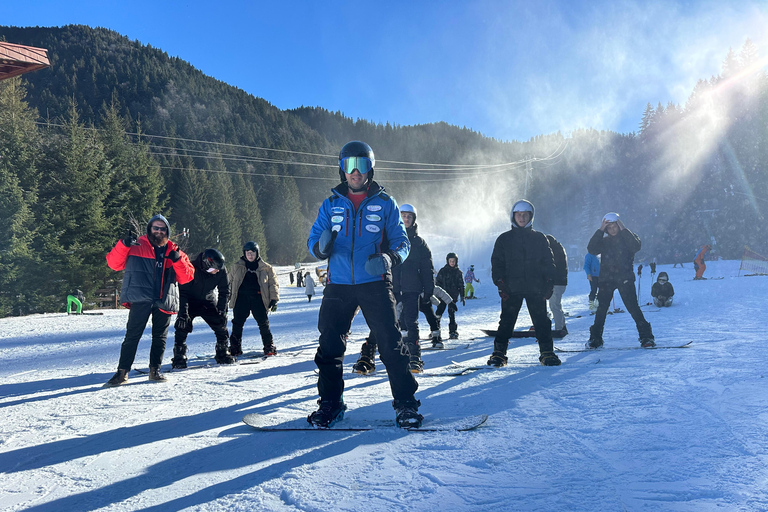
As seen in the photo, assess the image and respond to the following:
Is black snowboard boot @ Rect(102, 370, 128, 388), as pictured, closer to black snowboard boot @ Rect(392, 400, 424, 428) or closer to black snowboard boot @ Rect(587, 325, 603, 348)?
black snowboard boot @ Rect(392, 400, 424, 428)

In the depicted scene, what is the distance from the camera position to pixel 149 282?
5.01 m

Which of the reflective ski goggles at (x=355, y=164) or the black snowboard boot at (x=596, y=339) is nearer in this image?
the reflective ski goggles at (x=355, y=164)

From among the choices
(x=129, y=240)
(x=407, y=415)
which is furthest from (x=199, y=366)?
(x=407, y=415)

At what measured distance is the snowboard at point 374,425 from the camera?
2.91m

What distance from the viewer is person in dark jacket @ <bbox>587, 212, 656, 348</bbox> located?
623cm

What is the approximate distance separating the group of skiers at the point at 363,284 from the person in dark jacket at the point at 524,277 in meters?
0.01

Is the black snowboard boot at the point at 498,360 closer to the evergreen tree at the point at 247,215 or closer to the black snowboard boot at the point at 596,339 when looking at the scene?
the black snowboard boot at the point at 596,339

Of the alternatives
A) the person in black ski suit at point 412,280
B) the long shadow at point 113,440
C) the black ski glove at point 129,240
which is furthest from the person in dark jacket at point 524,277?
the black ski glove at point 129,240

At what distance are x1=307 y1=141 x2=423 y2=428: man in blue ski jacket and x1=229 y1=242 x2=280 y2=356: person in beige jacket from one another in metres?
4.09

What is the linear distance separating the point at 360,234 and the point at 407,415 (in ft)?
4.10

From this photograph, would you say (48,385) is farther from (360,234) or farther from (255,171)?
(255,171)

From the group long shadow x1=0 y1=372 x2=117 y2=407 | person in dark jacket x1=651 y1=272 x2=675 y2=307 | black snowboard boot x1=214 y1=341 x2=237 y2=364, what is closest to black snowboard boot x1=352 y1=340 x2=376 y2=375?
black snowboard boot x1=214 y1=341 x2=237 y2=364

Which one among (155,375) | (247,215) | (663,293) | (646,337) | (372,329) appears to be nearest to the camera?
(372,329)

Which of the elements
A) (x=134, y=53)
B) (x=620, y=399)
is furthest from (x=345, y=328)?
(x=134, y=53)
